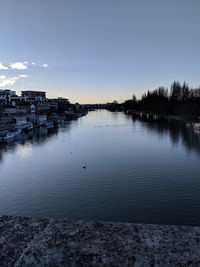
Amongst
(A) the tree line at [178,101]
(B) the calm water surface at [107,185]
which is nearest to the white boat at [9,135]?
(B) the calm water surface at [107,185]

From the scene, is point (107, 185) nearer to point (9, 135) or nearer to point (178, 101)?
point (9, 135)

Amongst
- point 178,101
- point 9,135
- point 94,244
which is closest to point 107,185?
point 94,244

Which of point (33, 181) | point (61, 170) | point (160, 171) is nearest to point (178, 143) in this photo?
point (160, 171)

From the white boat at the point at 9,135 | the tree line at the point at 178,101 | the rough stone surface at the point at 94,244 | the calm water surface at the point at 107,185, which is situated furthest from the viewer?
the tree line at the point at 178,101

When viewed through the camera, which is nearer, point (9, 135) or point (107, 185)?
point (107, 185)

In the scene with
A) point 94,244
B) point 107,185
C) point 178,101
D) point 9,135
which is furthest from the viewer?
point 178,101

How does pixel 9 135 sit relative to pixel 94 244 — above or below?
below

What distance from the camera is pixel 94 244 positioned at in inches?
124

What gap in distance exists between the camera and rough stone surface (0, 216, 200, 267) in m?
2.88

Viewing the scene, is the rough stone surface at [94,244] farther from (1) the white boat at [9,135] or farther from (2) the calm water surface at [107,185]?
(1) the white boat at [9,135]

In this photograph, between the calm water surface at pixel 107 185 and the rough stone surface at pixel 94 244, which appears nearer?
the rough stone surface at pixel 94 244

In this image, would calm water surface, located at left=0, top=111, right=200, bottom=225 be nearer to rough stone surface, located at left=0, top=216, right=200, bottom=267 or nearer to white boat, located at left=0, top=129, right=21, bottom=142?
rough stone surface, located at left=0, top=216, right=200, bottom=267

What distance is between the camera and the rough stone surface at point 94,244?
2.88 meters

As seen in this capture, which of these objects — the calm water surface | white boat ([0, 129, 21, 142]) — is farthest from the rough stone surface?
white boat ([0, 129, 21, 142])
